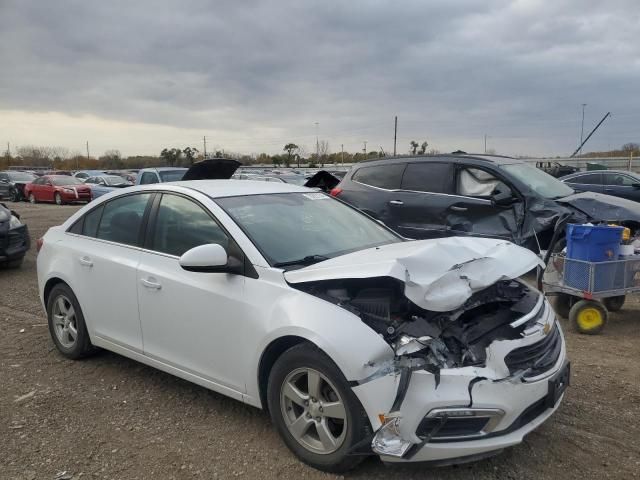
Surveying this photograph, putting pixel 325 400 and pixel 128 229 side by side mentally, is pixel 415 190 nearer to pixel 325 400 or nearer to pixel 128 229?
pixel 128 229

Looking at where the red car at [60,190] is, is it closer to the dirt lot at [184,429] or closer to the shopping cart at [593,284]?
the dirt lot at [184,429]

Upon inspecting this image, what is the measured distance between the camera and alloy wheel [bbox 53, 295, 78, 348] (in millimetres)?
4699

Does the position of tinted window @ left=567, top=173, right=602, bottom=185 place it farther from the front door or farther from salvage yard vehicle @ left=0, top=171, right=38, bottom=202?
salvage yard vehicle @ left=0, top=171, right=38, bottom=202

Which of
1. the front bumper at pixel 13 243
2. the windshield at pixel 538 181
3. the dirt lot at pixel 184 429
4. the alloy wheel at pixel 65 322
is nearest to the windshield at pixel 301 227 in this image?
the dirt lot at pixel 184 429

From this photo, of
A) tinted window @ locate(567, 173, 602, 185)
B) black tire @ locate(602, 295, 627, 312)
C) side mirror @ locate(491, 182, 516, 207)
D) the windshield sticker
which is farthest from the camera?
tinted window @ locate(567, 173, 602, 185)

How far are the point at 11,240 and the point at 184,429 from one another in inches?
265

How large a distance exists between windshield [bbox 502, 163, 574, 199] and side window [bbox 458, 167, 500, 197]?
280 mm

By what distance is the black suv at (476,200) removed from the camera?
686 centimetres

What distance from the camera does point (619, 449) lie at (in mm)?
3189

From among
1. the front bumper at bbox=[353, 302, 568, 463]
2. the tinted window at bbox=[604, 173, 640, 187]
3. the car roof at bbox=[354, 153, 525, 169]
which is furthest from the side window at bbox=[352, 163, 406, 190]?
the tinted window at bbox=[604, 173, 640, 187]

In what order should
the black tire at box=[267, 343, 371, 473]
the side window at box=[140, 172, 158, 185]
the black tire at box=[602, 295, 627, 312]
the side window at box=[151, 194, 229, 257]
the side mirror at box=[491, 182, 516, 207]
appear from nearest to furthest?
the black tire at box=[267, 343, 371, 473]
the side window at box=[151, 194, 229, 257]
the black tire at box=[602, 295, 627, 312]
the side mirror at box=[491, 182, 516, 207]
the side window at box=[140, 172, 158, 185]

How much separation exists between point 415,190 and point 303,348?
17.5ft

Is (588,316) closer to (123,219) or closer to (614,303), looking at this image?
(614,303)

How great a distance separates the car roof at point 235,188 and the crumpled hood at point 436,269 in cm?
109
